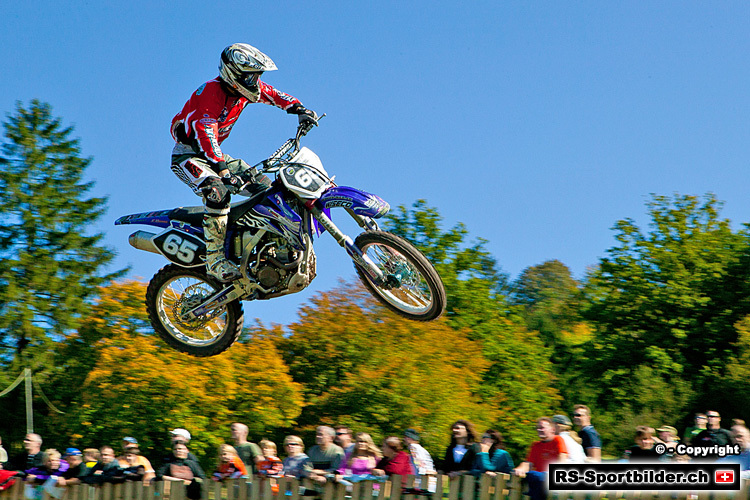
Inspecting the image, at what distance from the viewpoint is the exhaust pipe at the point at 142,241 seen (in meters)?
9.40

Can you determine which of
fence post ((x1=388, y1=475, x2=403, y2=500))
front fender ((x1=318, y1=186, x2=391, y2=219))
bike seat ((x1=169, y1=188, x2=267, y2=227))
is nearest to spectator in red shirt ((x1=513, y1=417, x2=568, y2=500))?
fence post ((x1=388, y1=475, x2=403, y2=500))

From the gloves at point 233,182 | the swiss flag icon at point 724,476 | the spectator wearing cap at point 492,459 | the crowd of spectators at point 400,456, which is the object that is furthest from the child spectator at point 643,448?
the gloves at point 233,182

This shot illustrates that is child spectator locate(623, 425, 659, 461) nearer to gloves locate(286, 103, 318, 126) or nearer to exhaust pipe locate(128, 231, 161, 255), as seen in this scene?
gloves locate(286, 103, 318, 126)

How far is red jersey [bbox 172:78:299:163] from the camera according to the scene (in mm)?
8633

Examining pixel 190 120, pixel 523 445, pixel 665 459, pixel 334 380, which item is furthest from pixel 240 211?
pixel 523 445

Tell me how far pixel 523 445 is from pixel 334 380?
684 cm

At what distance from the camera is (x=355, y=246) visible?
8086 millimetres

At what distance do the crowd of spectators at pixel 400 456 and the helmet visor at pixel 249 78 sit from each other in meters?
3.40

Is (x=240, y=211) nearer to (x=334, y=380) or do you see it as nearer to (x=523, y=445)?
(x=334, y=380)

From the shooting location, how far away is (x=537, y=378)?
31.9 m

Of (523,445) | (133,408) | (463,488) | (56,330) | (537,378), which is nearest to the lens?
(463,488)

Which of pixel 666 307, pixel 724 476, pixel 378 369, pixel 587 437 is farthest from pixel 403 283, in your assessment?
pixel 666 307

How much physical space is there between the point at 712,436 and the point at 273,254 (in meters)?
4.43

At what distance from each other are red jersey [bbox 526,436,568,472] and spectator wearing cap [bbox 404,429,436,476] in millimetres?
1062
